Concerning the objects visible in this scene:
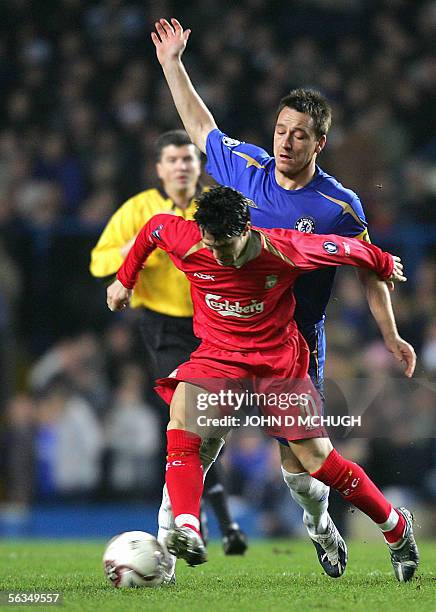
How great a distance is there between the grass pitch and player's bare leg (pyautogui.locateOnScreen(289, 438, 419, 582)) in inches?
5.4

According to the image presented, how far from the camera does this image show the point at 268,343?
5312 mm

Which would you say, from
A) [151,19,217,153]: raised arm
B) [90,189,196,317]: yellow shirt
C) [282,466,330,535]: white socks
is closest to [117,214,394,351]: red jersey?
[282,466,330,535]: white socks

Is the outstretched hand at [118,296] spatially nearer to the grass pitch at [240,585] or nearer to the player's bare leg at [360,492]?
the player's bare leg at [360,492]

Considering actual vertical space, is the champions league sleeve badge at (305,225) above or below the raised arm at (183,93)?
below

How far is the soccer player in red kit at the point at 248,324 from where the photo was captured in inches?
201

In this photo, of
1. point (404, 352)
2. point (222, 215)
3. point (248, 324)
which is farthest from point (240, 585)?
point (222, 215)

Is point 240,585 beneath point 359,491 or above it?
beneath

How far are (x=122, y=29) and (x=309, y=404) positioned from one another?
9951 mm

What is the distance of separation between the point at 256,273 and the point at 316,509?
1.31 meters

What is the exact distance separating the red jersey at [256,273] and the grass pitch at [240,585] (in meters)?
1.13

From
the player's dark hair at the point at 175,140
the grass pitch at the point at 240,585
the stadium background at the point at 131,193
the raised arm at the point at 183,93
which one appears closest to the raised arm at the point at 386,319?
the grass pitch at the point at 240,585

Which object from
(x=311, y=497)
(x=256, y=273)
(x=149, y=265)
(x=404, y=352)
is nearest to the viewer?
(x=256, y=273)

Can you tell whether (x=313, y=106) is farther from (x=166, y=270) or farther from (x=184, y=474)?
(x=184, y=474)

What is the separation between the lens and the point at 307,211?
5.68 meters
